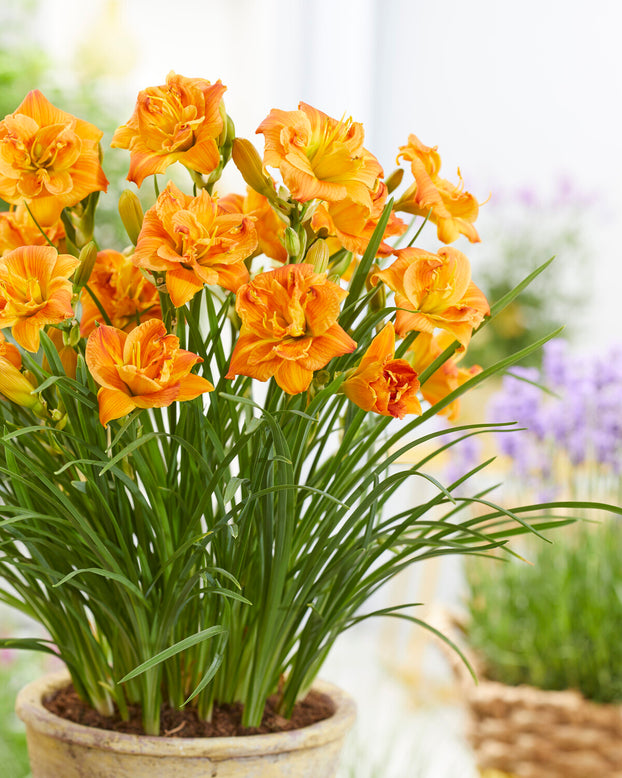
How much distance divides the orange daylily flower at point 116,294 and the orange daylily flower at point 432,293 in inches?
5.4

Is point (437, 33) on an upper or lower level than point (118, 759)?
upper

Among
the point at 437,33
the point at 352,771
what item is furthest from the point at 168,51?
the point at 352,771

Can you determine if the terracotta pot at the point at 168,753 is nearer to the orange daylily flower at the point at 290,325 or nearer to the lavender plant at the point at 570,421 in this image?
the orange daylily flower at the point at 290,325

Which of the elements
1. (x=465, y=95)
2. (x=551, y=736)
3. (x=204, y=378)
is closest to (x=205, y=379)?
(x=204, y=378)

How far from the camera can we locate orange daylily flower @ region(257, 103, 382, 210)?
37cm

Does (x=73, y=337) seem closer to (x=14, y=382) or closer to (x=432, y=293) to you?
(x=14, y=382)

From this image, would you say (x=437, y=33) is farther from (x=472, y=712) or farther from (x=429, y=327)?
(x=429, y=327)

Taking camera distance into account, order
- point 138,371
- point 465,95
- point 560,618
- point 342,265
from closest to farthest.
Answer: point 138,371 → point 342,265 → point 560,618 → point 465,95

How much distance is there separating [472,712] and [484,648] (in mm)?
194

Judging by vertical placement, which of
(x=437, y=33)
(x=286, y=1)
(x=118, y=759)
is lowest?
(x=118, y=759)

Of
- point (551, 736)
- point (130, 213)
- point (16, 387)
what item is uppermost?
point (130, 213)

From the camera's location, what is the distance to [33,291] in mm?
370

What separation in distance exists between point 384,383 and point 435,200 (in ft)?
0.37

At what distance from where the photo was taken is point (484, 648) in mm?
1389
